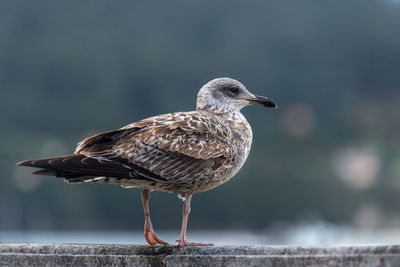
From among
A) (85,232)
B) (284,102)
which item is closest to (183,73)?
(284,102)

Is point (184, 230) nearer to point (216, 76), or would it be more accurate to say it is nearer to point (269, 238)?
point (269, 238)

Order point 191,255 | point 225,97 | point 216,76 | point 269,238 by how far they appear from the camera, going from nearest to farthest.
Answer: point 191,255 → point 225,97 → point 269,238 → point 216,76

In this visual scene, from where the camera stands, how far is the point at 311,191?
345 feet

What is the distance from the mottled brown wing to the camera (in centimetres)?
A: 751

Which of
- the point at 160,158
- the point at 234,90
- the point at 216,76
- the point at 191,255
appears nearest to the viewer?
the point at 191,255

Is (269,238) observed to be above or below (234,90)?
below

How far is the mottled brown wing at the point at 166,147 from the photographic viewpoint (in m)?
7.51

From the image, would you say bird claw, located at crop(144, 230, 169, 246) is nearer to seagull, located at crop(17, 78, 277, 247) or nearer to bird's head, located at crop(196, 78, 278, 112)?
seagull, located at crop(17, 78, 277, 247)

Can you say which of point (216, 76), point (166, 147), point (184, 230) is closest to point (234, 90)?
point (166, 147)

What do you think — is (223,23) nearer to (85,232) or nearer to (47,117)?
(47,117)

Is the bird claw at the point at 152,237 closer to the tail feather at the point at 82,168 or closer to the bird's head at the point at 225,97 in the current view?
the tail feather at the point at 82,168

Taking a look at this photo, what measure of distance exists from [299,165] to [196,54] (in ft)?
76.5

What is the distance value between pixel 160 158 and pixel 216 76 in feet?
373

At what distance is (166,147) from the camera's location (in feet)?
25.0
